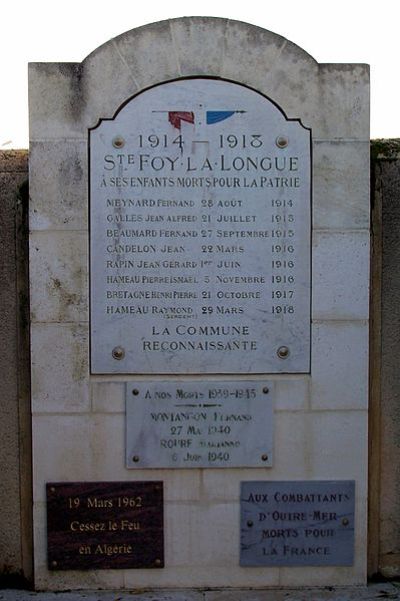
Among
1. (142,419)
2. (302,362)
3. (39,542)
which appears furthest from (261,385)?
(39,542)

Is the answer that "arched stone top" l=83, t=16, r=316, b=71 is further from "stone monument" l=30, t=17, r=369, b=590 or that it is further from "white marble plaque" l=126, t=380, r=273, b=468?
"white marble plaque" l=126, t=380, r=273, b=468

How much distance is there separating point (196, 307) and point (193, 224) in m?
0.55

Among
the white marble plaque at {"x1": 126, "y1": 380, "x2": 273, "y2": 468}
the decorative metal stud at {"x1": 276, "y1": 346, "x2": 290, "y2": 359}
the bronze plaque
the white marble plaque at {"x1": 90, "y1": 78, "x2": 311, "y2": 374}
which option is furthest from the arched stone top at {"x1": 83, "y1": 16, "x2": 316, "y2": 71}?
the bronze plaque

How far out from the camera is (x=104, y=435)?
5.39 m

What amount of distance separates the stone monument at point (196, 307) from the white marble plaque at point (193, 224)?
0.04 feet

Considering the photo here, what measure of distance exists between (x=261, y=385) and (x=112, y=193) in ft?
5.31

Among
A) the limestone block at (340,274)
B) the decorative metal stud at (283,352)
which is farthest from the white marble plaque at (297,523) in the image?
the limestone block at (340,274)

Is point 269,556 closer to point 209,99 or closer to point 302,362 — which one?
point 302,362

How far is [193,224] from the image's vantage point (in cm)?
536

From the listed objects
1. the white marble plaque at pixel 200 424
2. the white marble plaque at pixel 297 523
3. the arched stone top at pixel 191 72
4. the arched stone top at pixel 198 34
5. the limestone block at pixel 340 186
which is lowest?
the white marble plaque at pixel 297 523

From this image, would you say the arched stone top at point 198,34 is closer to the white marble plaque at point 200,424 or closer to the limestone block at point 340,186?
the limestone block at point 340,186

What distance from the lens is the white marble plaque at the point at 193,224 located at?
534 cm

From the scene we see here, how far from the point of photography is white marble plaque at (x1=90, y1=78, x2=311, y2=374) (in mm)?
5344

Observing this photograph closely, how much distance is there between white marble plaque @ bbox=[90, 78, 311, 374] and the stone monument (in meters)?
0.01
